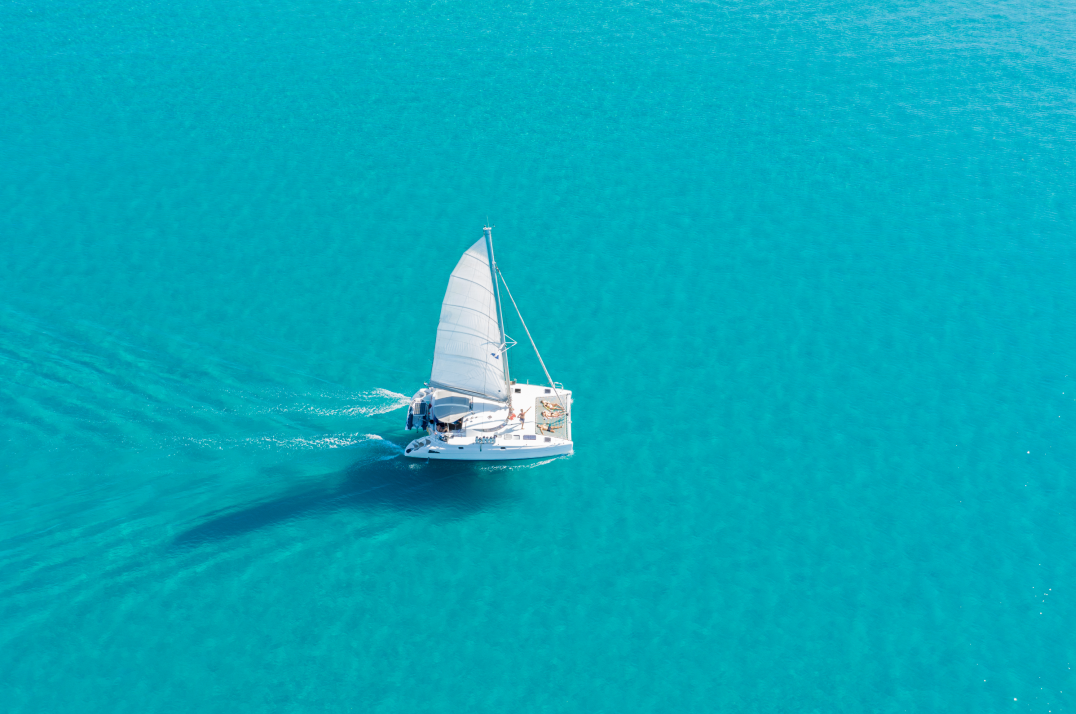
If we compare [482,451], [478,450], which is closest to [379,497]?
[478,450]

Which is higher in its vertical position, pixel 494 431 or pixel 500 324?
pixel 500 324

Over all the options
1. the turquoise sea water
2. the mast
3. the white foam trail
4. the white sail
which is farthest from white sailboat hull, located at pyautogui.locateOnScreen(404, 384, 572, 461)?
the white foam trail

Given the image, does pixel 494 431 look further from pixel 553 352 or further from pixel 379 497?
pixel 553 352

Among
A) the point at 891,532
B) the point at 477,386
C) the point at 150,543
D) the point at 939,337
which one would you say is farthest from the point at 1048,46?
the point at 150,543

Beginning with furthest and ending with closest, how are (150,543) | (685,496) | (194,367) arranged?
1. (194,367)
2. (685,496)
3. (150,543)

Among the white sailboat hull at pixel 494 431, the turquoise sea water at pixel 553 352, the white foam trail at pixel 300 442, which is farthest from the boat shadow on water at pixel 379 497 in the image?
the white foam trail at pixel 300 442

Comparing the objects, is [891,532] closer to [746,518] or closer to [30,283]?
[746,518]
